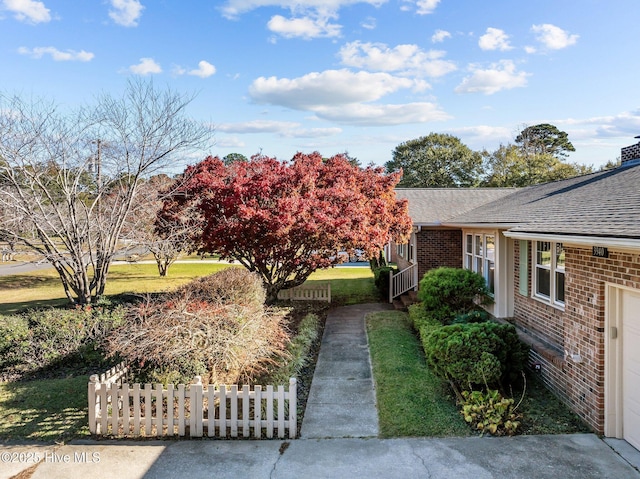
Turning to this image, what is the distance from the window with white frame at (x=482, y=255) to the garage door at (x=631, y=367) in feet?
18.0

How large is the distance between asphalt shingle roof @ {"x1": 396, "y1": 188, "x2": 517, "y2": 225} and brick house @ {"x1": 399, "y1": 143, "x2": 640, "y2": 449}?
6.35 m

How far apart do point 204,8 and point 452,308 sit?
10958mm

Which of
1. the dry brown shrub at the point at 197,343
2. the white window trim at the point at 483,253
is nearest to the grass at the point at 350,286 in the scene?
the white window trim at the point at 483,253

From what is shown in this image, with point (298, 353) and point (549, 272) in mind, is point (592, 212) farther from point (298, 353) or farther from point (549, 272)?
point (298, 353)

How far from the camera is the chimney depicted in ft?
35.7

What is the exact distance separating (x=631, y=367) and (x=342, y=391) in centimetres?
427

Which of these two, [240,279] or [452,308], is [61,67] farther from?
[452,308]

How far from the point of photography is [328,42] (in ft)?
46.3

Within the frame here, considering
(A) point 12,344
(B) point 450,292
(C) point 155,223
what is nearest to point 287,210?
(B) point 450,292

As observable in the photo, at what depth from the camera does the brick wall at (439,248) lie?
50.7ft

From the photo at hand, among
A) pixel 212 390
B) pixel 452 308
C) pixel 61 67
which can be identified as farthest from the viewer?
pixel 61 67

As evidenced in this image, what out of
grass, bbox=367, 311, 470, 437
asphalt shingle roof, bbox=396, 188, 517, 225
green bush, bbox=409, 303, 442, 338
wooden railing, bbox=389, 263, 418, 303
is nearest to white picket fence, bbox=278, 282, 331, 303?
wooden railing, bbox=389, 263, 418, 303

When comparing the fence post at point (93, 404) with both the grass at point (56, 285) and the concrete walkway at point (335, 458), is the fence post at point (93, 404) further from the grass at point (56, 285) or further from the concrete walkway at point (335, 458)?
→ the grass at point (56, 285)


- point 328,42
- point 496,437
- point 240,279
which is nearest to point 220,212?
point 240,279
